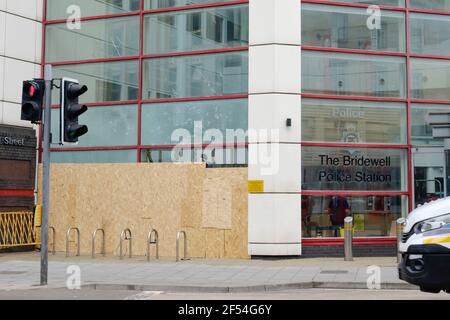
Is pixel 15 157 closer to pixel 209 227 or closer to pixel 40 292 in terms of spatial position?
pixel 209 227

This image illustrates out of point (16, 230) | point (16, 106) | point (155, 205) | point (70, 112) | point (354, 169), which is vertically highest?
point (16, 106)

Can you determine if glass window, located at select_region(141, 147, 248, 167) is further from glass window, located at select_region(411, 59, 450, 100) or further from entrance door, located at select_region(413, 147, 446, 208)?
glass window, located at select_region(411, 59, 450, 100)

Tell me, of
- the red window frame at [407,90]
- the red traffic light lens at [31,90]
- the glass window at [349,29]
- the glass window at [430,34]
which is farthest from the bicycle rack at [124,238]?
the glass window at [430,34]

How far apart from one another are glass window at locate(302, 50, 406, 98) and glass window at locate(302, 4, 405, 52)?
0.31 m

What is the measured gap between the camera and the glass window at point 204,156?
57.0 feet

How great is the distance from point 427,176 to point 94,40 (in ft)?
34.6

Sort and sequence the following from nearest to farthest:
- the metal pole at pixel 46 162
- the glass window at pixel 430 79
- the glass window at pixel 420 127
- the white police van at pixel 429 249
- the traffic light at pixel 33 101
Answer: the white police van at pixel 429 249, the traffic light at pixel 33 101, the metal pole at pixel 46 162, the glass window at pixel 420 127, the glass window at pixel 430 79

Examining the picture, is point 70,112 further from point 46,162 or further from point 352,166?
point 352,166

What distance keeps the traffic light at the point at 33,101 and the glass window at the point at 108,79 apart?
22.0 ft

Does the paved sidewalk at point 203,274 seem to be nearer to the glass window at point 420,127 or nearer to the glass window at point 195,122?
the glass window at point 195,122

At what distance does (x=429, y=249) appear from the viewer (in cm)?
686

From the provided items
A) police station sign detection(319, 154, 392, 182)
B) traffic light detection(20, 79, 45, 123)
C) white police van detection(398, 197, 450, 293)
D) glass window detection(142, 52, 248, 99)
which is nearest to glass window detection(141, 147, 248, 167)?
glass window detection(142, 52, 248, 99)

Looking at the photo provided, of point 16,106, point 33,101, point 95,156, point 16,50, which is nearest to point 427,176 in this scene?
point 95,156

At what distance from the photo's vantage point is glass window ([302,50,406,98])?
17.5 metres
